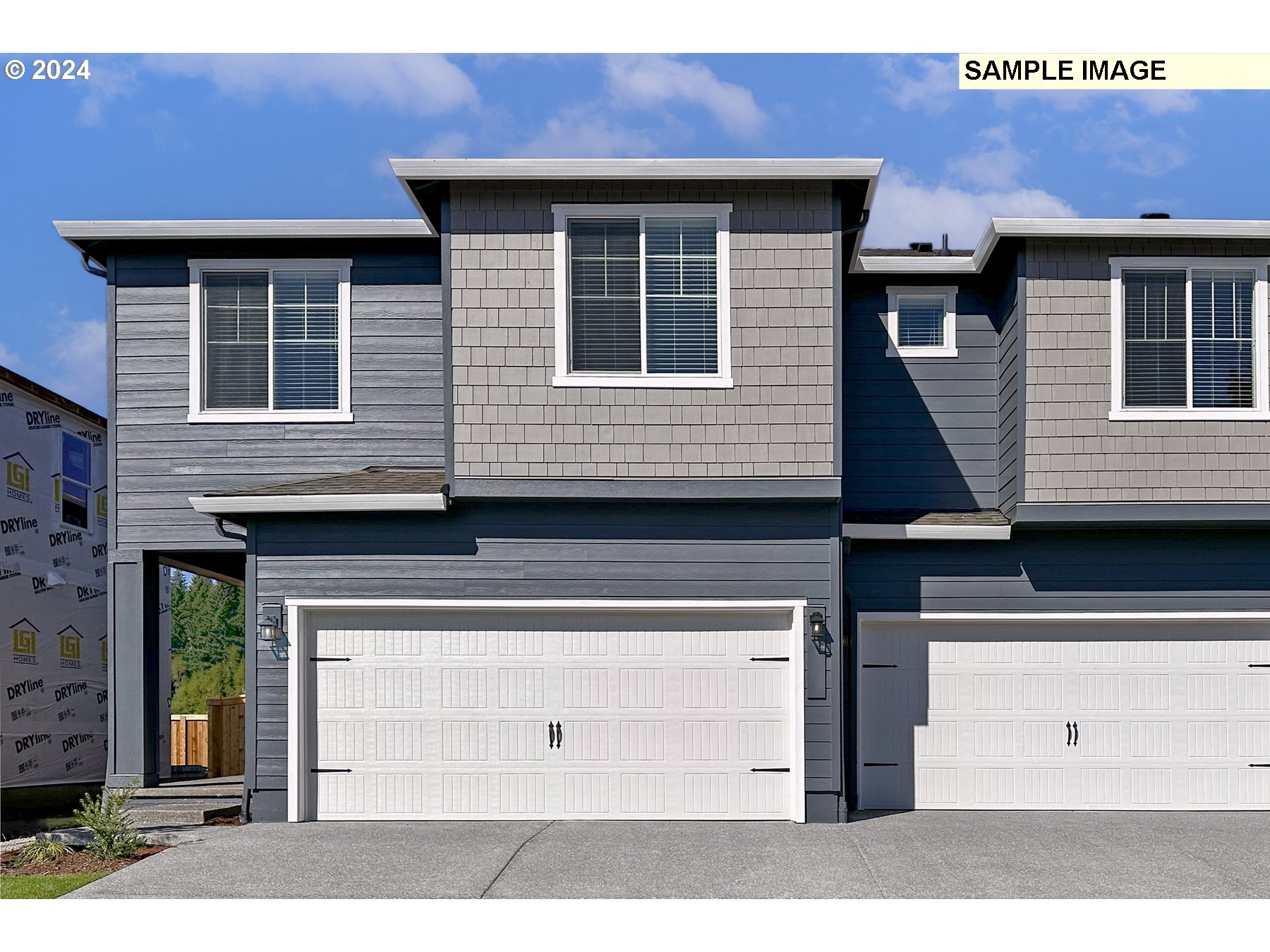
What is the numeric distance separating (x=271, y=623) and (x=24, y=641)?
4.38 m

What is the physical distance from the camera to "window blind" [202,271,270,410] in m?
11.9

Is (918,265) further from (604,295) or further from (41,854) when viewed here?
(41,854)

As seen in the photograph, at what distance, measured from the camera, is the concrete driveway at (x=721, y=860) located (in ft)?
26.6

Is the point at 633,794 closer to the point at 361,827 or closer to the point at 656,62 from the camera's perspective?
the point at 361,827

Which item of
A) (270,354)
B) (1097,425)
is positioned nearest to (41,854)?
(270,354)

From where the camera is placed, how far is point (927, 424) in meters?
12.3

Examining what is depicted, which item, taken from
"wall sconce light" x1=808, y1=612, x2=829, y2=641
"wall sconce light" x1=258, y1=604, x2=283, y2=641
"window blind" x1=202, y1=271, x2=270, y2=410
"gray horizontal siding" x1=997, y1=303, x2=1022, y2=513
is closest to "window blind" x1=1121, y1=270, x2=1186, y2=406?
"gray horizontal siding" x1=997, y1=303, x2=1022, y2=513

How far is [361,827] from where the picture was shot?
10.3 meters

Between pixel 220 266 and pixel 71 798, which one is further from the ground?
pixel 220 266

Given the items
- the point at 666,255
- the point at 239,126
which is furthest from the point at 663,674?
the point at 239,126

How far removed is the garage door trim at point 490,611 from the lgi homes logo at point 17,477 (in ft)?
14.6

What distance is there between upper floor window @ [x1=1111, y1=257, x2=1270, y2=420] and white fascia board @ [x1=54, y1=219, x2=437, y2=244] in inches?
258

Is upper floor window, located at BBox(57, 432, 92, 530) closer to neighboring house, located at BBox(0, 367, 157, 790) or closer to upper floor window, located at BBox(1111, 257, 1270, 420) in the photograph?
neighboring house, located at BBox(0, 367, 157, 790)

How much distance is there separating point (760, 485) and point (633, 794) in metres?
2.92
